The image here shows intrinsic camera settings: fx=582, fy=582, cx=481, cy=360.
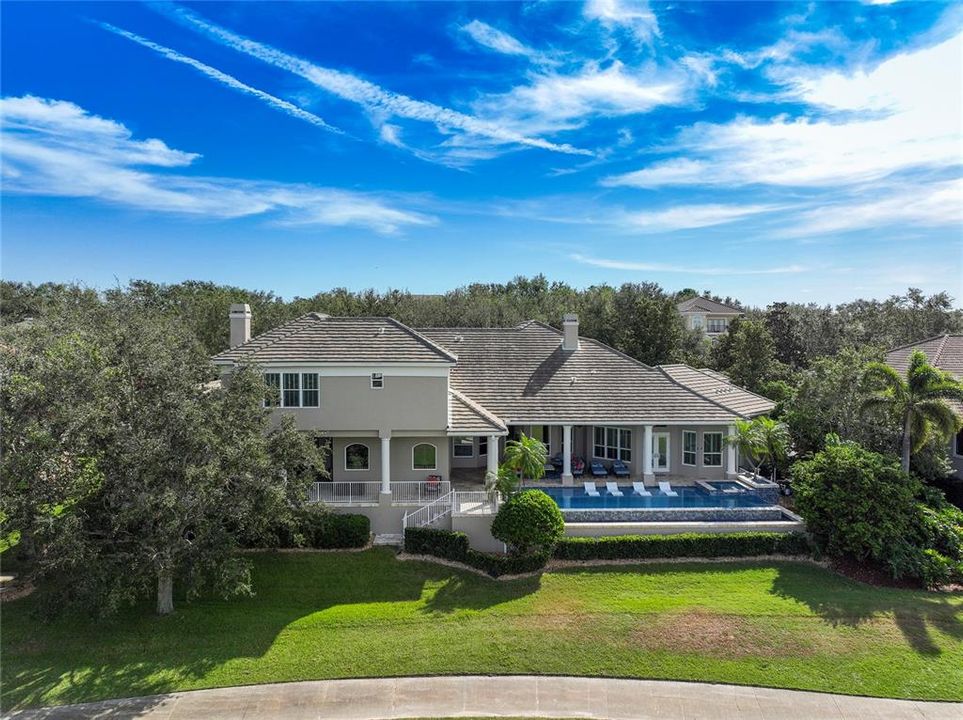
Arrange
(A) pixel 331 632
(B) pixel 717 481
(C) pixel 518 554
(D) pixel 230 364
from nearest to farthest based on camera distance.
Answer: (A) pixel 331 632 < (C) pixel 518 554 < (D) pixel 230 364 < (B) pixel 717 481

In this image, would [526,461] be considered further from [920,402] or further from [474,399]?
[920,402]

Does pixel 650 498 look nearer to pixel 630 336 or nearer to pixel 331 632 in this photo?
pixel 331 632

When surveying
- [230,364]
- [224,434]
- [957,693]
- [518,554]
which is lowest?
[957,693]

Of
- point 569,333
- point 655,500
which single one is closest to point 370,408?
point 655,500

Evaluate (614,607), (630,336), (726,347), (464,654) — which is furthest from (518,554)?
(726,347)

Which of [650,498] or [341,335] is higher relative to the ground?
[341,335]

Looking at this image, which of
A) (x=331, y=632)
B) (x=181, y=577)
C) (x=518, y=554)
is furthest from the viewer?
(x=518, y=554)

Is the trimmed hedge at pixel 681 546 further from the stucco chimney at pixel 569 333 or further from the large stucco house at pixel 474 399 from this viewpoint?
the stucco chimney at pixel 569 333

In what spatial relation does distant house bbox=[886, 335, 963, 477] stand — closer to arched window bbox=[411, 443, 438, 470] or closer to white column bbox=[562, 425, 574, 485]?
white column bbox=[562, 425, 574, 485]
